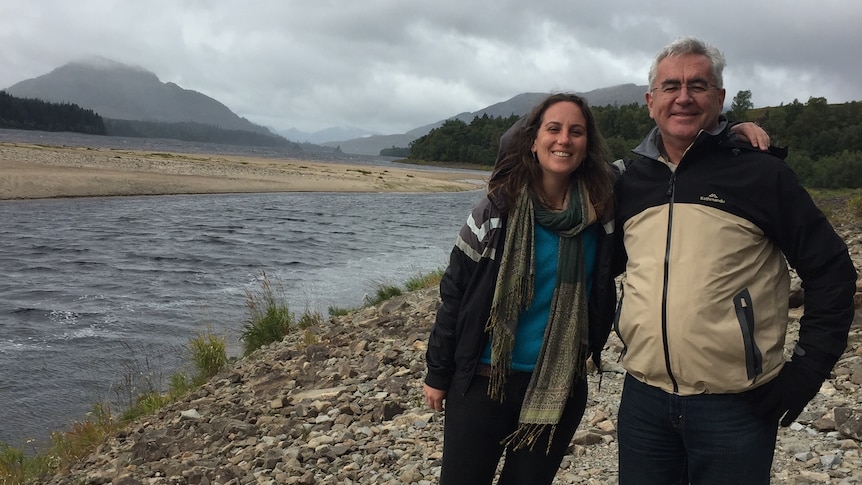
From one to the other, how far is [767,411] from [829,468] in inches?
90.9

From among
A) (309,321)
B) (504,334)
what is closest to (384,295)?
(309,321)

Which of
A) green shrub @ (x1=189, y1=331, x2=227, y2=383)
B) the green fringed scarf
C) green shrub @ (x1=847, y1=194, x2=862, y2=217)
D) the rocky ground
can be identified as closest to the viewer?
the green fringed scarf

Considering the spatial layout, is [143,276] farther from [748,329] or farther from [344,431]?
[748,329]

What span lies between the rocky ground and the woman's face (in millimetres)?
2552

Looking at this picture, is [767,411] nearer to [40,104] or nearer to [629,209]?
[629,209]

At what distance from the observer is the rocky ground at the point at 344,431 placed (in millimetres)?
4531

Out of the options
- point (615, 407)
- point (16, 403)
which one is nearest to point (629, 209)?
point (615, 407)

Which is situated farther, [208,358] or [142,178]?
[142,178]

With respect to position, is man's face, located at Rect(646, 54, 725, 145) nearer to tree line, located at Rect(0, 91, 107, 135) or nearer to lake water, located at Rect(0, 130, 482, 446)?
lake water, located at Rect(0, 130, 482, 446)

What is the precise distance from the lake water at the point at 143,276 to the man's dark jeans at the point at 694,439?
702cm

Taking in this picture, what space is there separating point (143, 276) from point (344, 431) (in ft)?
37.4

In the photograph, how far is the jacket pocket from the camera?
233 cm

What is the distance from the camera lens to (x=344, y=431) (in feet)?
18.5

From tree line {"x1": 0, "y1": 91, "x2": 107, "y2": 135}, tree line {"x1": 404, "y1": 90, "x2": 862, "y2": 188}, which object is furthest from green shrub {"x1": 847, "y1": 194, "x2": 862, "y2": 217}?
tree line {"x1": 0, "y1": 91, "x2": 107, "y2": 135}
